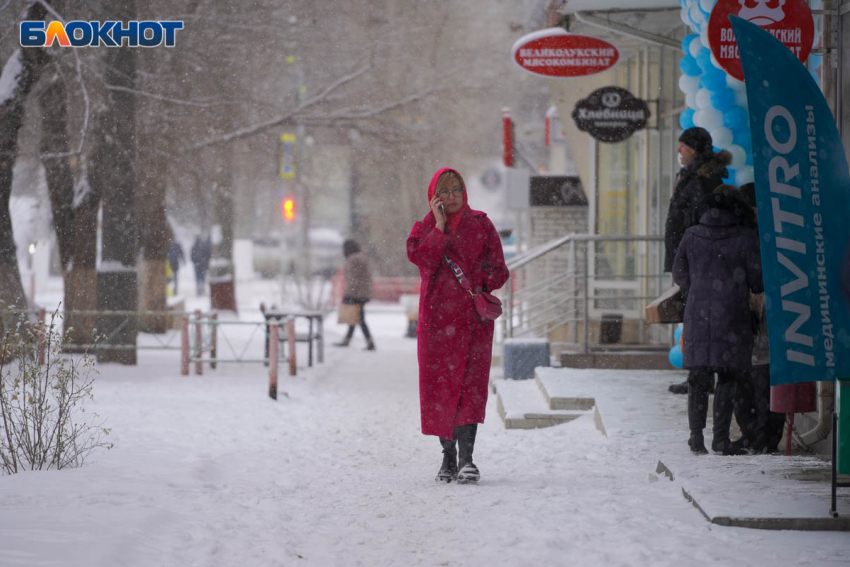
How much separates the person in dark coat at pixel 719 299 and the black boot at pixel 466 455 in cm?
138

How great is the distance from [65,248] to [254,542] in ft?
38.8

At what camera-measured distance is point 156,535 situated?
4.82m

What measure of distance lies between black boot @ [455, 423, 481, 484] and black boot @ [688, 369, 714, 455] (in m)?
1.36

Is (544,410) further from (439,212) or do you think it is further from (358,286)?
(358,286)

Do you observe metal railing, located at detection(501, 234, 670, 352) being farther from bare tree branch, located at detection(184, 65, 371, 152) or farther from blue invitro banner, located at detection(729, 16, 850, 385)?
blue invitro banner, located at detection(729, 16, 850, 385)

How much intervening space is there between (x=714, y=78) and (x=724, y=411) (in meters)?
2.57

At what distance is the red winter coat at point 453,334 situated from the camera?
6.26 meters

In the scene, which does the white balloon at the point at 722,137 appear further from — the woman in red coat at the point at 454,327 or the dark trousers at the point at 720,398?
the woman in red coat at the point at 454,327

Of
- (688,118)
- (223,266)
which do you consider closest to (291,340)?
(688,118)

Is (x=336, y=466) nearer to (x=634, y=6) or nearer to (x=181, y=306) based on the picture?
(x=634, y=6)

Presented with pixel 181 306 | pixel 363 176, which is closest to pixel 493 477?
pixel 181 306

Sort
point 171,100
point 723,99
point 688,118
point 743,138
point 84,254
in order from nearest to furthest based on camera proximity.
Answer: point 743,138
point 723,99
point 688,118
point 171,100
point 84,254

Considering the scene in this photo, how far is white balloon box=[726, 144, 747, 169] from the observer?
7496mm

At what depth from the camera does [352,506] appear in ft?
19.1
